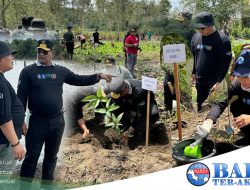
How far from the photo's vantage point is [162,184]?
2.44 metres

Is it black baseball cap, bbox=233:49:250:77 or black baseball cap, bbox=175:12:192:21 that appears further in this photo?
black baseball cap, bbox=175:12:192:21

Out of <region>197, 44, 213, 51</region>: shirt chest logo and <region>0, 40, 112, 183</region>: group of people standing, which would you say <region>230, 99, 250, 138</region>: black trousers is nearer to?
<region>197, 44, 213, 51</region>: shirt chest logo

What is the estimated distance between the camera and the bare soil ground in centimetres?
292

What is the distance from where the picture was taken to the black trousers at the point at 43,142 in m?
3.00

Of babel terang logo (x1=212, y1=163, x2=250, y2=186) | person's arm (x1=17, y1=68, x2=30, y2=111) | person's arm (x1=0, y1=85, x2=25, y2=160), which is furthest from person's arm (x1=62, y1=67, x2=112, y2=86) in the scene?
babel terang logo (x1=212, y1=163, x2=250, y2=186)

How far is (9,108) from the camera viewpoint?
264 cm

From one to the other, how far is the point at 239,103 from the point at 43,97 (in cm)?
132

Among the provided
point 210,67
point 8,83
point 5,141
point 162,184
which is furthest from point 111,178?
point 210,67

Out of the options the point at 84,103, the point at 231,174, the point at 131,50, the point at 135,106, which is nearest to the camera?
the point at 231,174

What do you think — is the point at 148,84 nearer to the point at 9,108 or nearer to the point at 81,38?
the point at 81,38

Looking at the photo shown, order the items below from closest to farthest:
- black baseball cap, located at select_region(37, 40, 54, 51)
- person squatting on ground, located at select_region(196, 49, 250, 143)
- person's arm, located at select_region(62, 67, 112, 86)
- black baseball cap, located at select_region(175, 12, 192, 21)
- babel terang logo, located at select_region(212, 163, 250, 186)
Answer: babel terang logo, located at select_region(212, 163, 250, 186)
person squatting on ground, located at select_region(196, 49, 250, 143)
black baseball cap, located at select_region(37, 40, 54, 51)
person's arm, located at select_region(62, 67, 112, 86)
black baseball cap, located at select_region(175, 12, 192, 21)

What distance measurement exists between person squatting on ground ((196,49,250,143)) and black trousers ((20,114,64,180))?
1046 millimetres

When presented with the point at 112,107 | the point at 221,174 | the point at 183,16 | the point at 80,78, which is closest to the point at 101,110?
the point at 112,107

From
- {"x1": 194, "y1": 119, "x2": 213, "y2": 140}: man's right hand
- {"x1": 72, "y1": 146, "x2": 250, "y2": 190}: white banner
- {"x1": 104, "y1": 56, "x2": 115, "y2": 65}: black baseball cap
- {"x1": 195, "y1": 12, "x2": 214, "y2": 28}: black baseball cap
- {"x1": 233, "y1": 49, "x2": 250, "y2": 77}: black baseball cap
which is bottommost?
{"x1": 72, "y1": 146, "x2": 250, "y2": 190}: white banner
